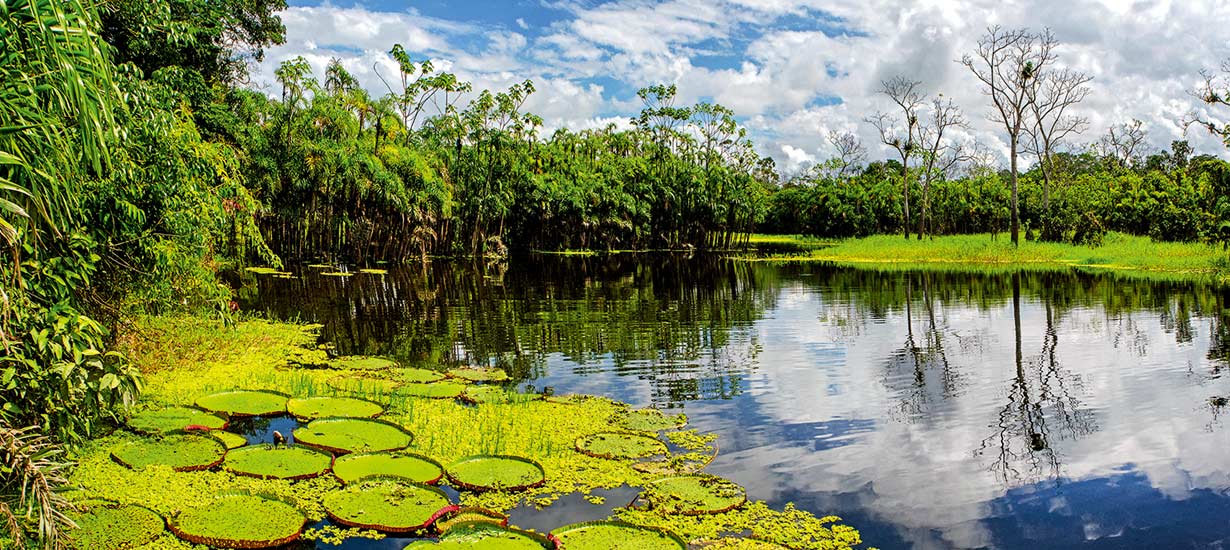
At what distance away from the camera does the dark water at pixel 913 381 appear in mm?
6672

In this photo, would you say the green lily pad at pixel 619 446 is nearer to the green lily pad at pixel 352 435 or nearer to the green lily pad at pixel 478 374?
the green lily pad at pixel 352 435

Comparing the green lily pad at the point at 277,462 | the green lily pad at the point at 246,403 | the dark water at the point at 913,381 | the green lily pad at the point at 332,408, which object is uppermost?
the green lily pad at the point at 246,403

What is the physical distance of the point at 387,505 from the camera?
608 centimetres

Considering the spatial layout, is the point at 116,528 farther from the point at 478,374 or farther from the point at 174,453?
the point at 478,374

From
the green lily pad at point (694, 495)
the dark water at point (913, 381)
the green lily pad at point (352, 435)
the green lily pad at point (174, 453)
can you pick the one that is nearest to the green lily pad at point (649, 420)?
the dark water at point (913, 381)

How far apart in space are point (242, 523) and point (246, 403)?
3.54 meters

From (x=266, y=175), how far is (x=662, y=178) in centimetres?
2815

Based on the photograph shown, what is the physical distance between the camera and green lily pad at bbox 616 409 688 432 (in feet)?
28.6

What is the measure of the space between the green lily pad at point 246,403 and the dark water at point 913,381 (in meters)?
3.56

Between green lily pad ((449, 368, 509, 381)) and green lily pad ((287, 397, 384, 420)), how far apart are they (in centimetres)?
214

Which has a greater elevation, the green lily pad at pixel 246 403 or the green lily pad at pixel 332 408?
the green lily pad at pixel 246 403

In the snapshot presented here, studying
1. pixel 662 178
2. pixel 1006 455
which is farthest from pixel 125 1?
pixel 662 178

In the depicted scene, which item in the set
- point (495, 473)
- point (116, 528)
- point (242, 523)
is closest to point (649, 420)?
point (495, 473)

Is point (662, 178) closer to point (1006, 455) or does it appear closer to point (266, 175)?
point (266, 175)
